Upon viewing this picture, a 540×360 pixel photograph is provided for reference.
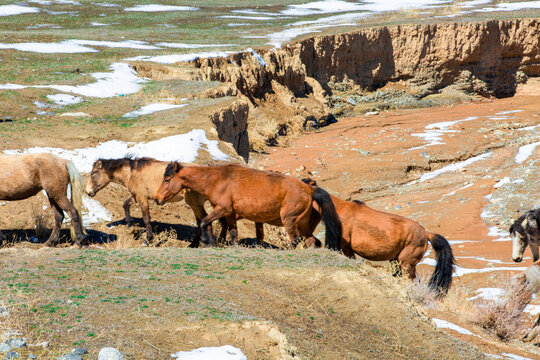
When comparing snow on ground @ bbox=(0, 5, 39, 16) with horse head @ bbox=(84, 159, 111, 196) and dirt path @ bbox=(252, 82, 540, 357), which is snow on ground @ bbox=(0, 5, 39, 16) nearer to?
dirt path @ bbox=(252, 82, 540, 357)

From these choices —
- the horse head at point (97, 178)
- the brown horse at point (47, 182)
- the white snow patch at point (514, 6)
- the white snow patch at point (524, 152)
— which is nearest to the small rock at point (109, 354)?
the brown horse at point (47, 182)

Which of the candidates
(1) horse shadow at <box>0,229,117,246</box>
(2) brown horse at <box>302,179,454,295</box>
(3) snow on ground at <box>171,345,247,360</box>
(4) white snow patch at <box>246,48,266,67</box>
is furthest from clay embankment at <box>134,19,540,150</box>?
(3) snow on ground at <box>171,345,247,360</box>

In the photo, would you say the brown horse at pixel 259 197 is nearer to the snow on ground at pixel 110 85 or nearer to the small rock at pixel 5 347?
the small rock at pixel 5 347

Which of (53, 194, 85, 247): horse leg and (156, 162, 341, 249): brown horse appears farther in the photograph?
(53, 194, 85, 247): horse leg

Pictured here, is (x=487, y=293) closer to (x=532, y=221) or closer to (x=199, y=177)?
(x=532, y=221)

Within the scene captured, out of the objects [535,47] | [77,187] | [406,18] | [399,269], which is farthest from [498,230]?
[406,18]

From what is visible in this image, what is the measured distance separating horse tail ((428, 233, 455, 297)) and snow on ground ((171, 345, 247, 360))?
6209 mm

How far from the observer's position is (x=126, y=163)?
1418 cm

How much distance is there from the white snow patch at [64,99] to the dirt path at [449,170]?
9380 millimetres

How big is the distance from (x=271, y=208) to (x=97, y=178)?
485 centimetres

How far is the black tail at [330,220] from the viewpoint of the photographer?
11242 mm

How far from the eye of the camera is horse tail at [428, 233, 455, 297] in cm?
1144

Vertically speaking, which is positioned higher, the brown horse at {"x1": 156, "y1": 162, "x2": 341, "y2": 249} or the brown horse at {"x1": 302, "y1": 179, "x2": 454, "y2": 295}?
the brown horse at {"x1": 156, "y1": 162, "x2": 341, "y2": 249}

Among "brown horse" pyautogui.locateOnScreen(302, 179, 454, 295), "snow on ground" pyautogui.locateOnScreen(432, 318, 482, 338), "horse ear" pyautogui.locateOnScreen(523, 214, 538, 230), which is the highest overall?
"horse ear" pyautogui.locateOnScreen(523, 214, 538, 230)
